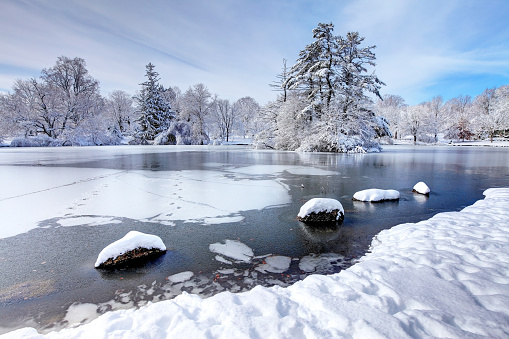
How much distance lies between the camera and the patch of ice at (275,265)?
11.5ft

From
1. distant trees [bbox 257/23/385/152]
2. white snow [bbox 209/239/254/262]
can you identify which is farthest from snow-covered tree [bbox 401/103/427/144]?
white snow [bbox 209/239/254/262]

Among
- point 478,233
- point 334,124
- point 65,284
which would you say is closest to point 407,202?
point 478,233

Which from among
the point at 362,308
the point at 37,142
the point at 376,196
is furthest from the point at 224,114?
the point at 362,308

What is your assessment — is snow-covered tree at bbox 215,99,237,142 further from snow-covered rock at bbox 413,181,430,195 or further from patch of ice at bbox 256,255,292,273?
patch of ice at bbox 256,255,292,273

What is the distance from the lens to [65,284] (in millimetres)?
3139

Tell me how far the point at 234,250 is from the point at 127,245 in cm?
159

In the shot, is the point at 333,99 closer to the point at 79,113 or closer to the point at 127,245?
the point at 127,245

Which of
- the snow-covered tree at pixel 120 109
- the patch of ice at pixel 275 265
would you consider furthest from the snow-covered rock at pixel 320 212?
the snow-covered tree at pixel 120 109

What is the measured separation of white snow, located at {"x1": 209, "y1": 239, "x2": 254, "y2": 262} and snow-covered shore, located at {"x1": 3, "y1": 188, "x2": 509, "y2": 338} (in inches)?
45.4

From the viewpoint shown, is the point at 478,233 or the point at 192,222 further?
the point at 192,222

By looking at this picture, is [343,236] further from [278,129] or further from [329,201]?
[278,129]

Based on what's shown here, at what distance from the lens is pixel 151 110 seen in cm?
4672

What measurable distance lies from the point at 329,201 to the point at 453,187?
610 cm

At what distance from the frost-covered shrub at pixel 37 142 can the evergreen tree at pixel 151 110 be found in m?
13.2
